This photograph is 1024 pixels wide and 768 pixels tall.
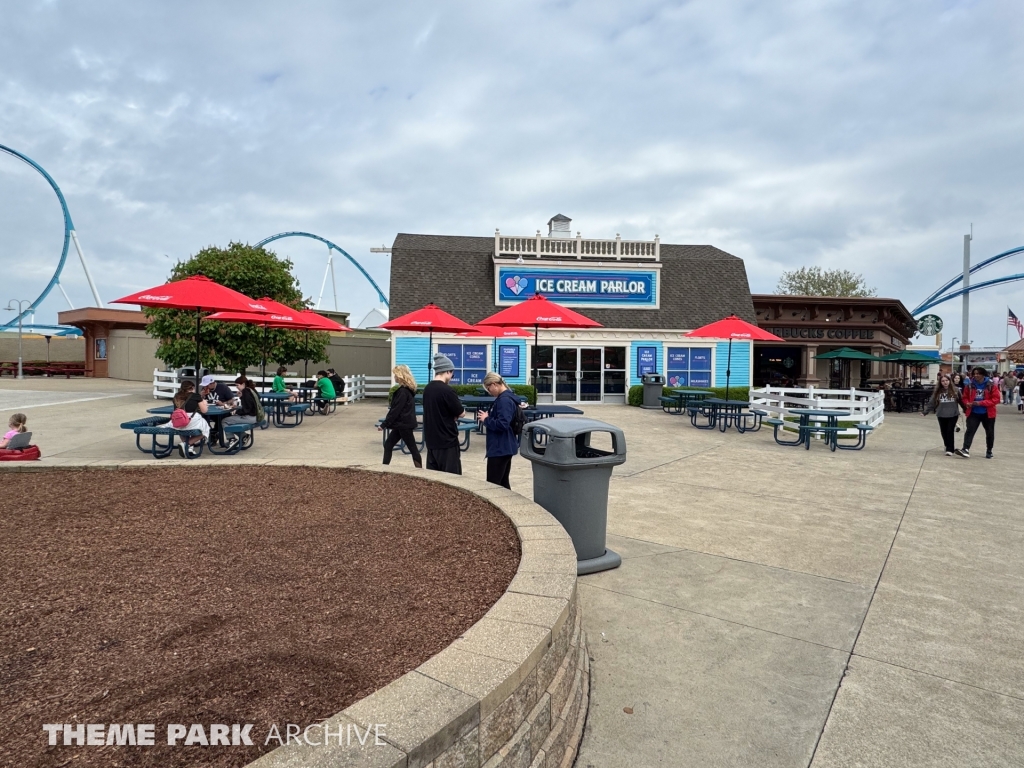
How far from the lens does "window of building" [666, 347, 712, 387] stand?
22.8 metres

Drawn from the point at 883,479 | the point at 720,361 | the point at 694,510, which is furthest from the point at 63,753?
the point at 720,361

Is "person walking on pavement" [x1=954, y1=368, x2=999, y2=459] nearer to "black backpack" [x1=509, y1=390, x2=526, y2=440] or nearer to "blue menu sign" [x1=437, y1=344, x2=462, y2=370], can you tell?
"black backpack" [x1=509, y1=390, x2=526, y2=440]

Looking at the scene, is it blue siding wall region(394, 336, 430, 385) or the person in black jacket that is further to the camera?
blue siding wall region(394, 336, 430, 385)

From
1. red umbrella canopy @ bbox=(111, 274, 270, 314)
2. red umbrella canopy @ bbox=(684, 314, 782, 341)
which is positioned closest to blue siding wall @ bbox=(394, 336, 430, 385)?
red umbrella canopy @ bbox=(684, 314, 782, 341)

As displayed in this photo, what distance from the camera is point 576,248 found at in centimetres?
2362

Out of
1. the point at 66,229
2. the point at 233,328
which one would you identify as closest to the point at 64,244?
the point at 66,229

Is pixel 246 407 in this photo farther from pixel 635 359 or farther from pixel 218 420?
pixel 635 359

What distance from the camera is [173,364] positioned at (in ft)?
64.2

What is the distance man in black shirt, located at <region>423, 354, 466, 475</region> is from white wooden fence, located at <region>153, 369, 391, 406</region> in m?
11.2

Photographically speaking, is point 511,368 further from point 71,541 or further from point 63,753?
point 63,753

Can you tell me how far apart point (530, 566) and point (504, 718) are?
47.2 inches

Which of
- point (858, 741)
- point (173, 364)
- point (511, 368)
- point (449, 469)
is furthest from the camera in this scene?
point (511, 368)

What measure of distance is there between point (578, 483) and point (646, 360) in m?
18.7

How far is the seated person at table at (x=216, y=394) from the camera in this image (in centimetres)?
1104
